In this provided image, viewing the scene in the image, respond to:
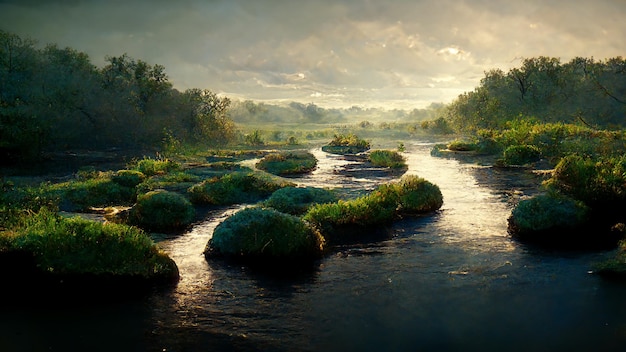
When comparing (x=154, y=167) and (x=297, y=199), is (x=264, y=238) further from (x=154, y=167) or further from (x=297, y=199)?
(x=154, y=167)

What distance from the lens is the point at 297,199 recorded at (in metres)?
27.2

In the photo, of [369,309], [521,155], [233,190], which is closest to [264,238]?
[369,309]

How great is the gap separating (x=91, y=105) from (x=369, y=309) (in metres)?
77.0

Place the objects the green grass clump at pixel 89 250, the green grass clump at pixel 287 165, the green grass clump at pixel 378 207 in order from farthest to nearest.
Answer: the green grass clump at pixel 287 165
the green grass clump at pixel 378 207
the green grass clump at pixel 89 250

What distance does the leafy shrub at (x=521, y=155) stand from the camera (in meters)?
53.7

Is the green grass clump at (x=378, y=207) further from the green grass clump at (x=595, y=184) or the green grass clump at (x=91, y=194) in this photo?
the green grass clump at (x=91, y=194)

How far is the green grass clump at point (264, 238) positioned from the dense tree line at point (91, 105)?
39.5 m

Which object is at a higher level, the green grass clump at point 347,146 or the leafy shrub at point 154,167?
the green grass clump at point 347,146

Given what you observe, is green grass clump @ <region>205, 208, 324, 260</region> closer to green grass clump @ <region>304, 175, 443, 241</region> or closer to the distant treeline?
green grass clump @ <region>304, 175, 443, 241</region>

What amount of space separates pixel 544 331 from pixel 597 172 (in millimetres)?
16592

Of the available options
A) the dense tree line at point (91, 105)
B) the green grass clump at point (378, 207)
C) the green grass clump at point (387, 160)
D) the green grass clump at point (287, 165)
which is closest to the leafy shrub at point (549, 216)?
the green grass clump at point (378, 207)

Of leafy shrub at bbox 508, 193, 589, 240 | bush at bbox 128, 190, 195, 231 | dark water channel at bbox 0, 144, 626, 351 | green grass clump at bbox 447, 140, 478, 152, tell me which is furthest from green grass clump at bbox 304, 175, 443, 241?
green grass clump at bbox 447, 140, 478, 152

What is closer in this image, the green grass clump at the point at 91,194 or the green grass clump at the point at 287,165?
the green grass clump at the point at 91,194

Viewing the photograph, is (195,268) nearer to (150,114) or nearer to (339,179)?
(339,179)
